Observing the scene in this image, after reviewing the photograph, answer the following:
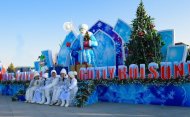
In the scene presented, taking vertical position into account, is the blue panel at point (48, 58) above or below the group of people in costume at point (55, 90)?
above

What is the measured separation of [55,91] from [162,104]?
162 inches

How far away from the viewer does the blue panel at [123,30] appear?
1659cm

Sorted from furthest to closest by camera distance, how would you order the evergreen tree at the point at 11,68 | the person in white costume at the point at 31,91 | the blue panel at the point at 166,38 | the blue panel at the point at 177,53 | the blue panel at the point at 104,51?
the evergreen tree at the point at 11,68
the blue panel at the point at 104,51
the blue panel at the point at 166,38
the person in white costume at the point at 31,91
the blue panel at the point at 177,53

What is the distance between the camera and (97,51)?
57.8ft

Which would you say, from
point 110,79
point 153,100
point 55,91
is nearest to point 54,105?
point 55,91

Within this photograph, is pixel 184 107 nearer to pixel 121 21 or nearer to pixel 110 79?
pixel 110 79

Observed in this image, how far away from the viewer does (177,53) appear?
45.4 ft

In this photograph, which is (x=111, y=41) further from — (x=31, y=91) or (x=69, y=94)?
(x=69, y=94)

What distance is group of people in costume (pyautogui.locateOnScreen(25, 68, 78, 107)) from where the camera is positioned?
12.2 m

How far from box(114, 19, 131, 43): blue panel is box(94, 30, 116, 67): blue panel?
23.7 inches

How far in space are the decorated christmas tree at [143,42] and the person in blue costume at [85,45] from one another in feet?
6.96

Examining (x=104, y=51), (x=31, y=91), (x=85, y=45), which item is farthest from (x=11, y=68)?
(x=31, y=91)

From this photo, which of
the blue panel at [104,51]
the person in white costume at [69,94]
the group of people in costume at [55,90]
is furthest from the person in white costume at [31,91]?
the blue panel at [104,51]

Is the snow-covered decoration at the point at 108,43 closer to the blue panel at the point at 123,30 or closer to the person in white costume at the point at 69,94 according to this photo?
the blue panel at the point at 123,30
